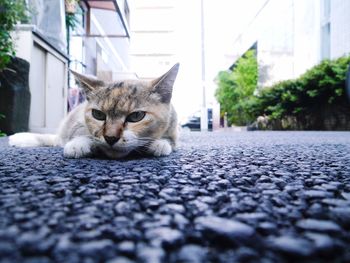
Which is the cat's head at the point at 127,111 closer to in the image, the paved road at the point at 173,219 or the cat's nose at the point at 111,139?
the cat's nose at the point at 111,139

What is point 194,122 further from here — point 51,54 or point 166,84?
point 166,84

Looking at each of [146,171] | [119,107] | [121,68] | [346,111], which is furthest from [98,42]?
[146,171]

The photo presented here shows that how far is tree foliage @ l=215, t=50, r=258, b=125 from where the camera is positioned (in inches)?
550

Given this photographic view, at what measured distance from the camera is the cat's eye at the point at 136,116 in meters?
1.87

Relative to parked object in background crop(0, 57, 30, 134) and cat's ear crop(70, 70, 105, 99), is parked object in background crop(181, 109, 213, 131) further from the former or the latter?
cat's ear crop(70, 70, 105, 99)

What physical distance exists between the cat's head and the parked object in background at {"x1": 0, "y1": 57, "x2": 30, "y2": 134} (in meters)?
2.76

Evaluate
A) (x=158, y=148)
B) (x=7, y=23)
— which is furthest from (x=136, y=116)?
(x=7, y=23)

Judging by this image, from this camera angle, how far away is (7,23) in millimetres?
4254

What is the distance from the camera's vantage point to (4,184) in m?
0.95

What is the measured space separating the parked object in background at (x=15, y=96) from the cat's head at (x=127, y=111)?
2.76 m

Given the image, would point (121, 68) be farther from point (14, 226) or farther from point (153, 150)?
point (14, 226)

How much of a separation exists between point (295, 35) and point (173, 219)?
1337 cm

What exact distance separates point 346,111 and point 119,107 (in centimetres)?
788

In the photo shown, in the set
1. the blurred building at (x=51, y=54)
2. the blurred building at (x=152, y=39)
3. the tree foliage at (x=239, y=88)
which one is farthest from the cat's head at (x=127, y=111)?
the blurred building at (x=152, y=39)
